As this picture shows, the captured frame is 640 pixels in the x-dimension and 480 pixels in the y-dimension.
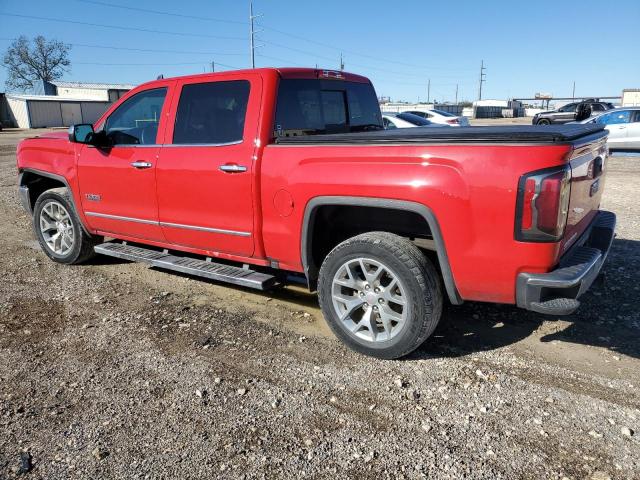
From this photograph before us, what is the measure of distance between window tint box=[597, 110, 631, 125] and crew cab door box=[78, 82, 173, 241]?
52.7 ft

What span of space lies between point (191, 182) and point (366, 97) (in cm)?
205

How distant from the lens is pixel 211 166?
4.07m

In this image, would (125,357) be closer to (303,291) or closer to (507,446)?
(303,291)

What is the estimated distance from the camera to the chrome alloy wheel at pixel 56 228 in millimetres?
5723

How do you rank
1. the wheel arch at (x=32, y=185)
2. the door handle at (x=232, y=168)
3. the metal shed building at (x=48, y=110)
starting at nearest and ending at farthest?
the door handle at (x=232, y=168) → the wheel arch at (x=32, y=185) → the metal shed building at (x=48, y=110)

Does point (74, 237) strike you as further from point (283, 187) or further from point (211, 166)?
point (283, 187)

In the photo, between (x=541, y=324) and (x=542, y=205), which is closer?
(x=542, y=205)

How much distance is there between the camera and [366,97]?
204 inches

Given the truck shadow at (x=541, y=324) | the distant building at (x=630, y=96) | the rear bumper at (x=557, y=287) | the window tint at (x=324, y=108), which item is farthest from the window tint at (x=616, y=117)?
the distant building at (x=630, y=96)

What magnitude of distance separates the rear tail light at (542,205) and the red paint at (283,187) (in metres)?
0.04

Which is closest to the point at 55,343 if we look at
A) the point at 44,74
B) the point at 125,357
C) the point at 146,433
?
the point at 125,357

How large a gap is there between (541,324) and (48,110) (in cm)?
5328

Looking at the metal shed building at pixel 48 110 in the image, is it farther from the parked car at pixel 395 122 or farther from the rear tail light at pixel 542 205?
Result: the rear tail light at pixel 542 205

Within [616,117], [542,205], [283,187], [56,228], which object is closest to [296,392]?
[283,187]
